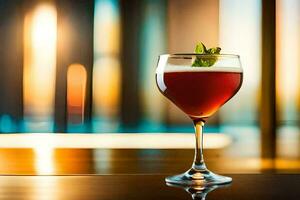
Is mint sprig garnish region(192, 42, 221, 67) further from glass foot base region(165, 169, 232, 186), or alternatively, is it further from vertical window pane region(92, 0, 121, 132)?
vertical window pane region(92, 0, 121, 132)

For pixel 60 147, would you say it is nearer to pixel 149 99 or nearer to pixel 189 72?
pixel 149 99

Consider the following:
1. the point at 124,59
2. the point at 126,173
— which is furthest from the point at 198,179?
the point at 124,59

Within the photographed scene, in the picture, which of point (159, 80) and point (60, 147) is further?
point (60, 147)

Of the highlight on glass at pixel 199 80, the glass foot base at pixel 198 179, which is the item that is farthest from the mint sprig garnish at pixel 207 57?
the glass foot base at pixel 198 179

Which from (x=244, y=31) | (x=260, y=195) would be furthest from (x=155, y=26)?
(x=260, y=195)

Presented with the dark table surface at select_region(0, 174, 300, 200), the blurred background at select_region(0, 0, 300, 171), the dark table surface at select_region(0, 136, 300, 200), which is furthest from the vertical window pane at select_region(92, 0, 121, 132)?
the dark table surface at select_region(0, 174, 300, 200)

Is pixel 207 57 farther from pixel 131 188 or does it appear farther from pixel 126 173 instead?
pixel 126 173

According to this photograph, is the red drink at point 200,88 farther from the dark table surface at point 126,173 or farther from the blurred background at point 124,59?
the blurred background at point 124,59
